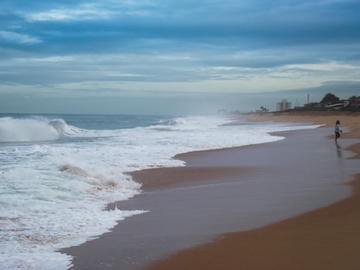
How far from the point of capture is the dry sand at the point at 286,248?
454 centimetres

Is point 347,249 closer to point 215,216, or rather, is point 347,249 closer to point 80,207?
point 215,216

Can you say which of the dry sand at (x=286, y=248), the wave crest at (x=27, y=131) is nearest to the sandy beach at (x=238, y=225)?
the dry sand at (x=286, y=248)

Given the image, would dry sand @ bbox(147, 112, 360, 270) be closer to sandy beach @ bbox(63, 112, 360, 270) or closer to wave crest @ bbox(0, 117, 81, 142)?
sandy beach @ bbox(63, 112, 360, 270)

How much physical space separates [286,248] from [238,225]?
45.6 inches

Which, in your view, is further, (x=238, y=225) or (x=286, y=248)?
(x=238, y=225)

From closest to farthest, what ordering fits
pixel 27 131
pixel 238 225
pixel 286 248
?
1. pixel 286 248
2. pixel 238 225
3. pixel 27 131

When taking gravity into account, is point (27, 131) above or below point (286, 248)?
below

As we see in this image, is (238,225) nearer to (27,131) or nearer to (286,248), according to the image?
(286,248)

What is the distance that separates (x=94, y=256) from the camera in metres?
5.00

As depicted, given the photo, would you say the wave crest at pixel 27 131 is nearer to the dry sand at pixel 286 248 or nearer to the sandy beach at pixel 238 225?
the sandy beach at pixel 238 225

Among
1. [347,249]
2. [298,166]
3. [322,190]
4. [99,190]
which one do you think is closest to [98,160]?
[99,190]

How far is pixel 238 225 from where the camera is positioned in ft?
20.0

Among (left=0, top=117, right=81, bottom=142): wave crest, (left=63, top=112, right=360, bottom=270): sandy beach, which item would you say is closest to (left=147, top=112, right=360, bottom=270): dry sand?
(left=63, top=112, right=360, bottom=270): sandy beach

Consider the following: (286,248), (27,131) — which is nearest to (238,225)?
(286,248)
